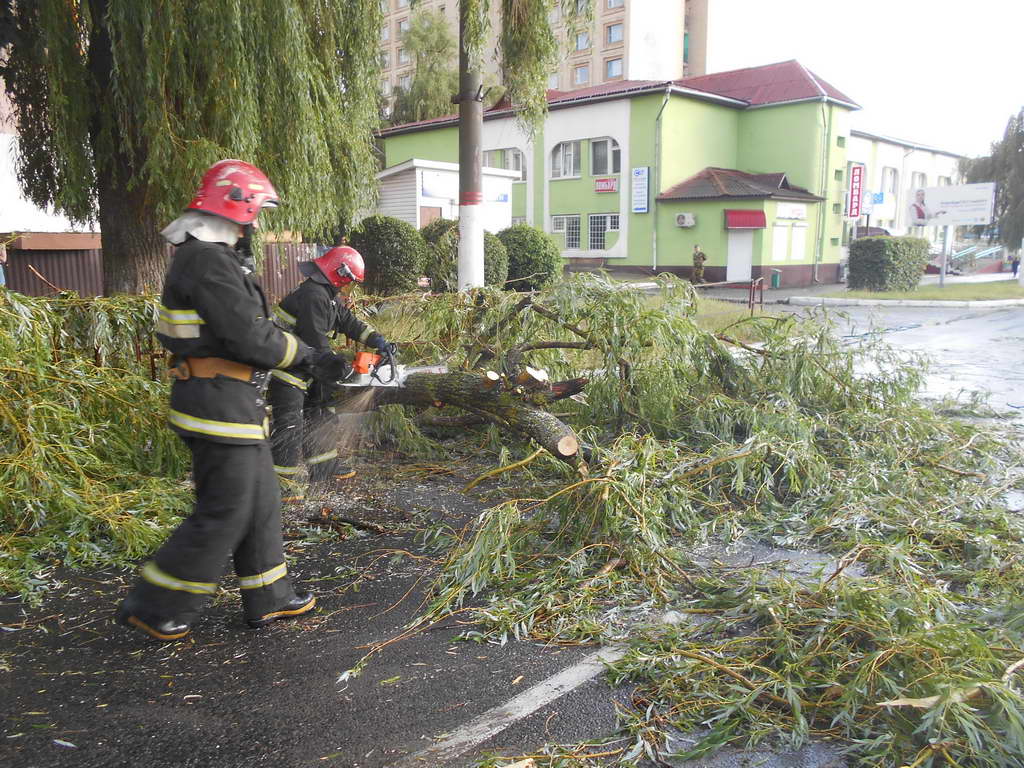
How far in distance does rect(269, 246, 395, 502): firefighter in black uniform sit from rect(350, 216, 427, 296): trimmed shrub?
34.1 feet

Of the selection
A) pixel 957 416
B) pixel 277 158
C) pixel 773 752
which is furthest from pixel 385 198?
pixel 773 752

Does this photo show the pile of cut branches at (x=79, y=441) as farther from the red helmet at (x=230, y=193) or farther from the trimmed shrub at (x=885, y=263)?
the trimmed shrub at (x=885, y=263)

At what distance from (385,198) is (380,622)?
1992 cm

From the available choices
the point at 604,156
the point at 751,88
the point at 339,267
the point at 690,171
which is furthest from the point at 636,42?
the point at 339,267

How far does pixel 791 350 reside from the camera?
6129 millimetres

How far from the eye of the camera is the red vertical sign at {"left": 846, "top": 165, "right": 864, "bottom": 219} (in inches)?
1240

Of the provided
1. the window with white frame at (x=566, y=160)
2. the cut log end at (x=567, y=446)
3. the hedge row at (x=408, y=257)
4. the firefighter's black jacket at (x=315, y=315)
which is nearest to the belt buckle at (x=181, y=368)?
the firefighter's black jacket at (x=315, y=315)

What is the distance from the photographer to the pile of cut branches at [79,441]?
13.6 ft

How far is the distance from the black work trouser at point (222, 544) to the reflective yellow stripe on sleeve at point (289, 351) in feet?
1.17

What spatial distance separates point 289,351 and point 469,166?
23.9ft

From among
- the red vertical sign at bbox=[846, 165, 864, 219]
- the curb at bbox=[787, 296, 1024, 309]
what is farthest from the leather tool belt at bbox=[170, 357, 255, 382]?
the red vertical sign at bbox=[846, 165, 864, 219]

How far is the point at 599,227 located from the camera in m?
32.4

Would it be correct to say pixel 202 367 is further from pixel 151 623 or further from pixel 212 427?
pixel 151 623

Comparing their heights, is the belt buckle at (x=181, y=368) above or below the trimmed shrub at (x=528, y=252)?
below
